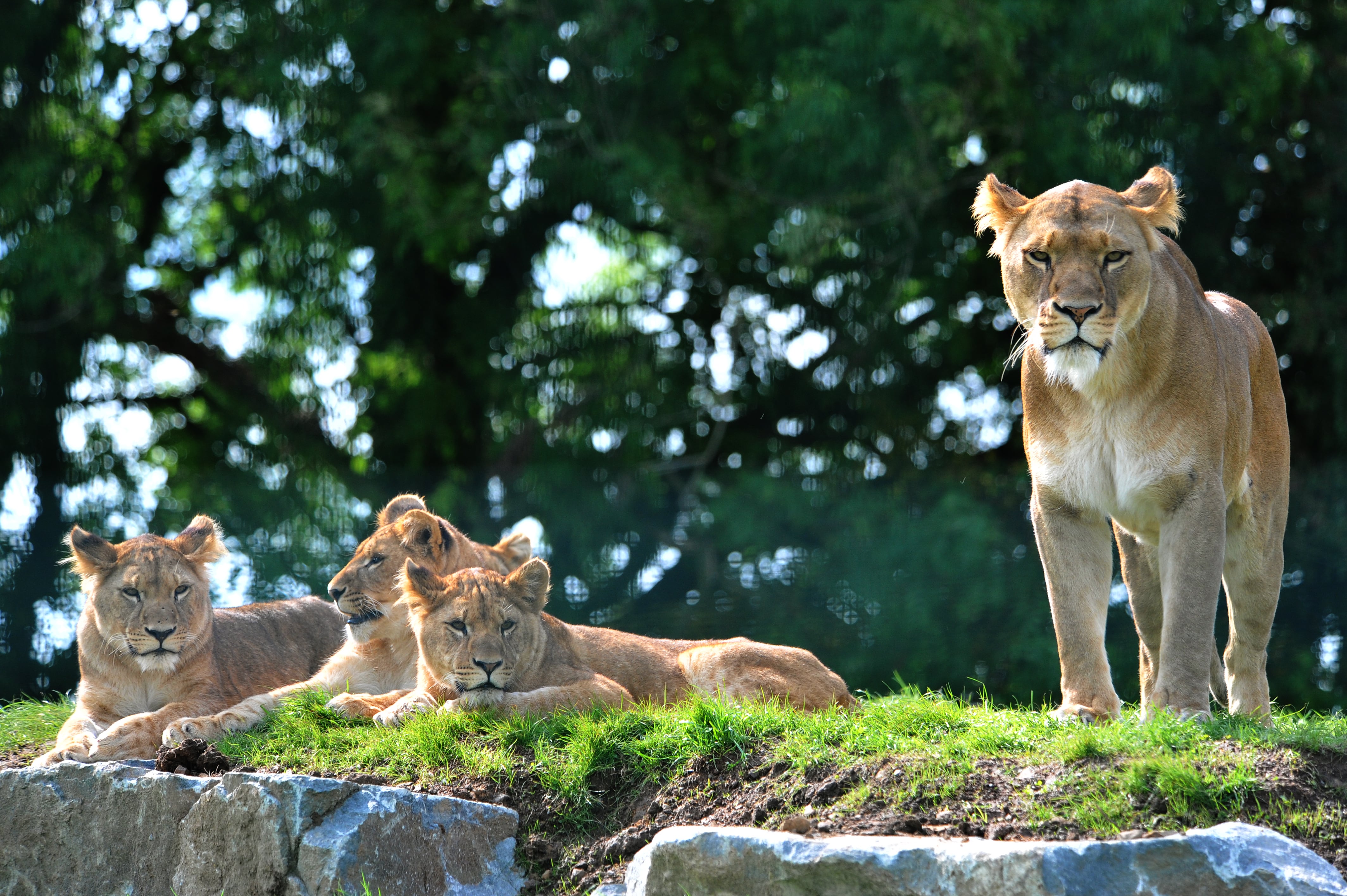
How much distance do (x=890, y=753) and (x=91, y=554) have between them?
3.35m

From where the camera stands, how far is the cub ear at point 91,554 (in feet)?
18.9

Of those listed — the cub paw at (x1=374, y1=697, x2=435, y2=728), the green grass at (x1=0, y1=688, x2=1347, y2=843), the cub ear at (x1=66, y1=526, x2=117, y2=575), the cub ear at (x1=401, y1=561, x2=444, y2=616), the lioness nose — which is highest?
the lioness nose

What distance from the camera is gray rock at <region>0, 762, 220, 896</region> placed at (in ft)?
16.4

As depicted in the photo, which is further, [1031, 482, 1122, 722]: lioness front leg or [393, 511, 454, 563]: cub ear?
[393, 511, 454, 563]: cub ear

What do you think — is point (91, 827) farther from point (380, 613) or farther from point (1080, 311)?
point (1080, 311)

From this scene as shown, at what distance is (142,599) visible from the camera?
5.79 m

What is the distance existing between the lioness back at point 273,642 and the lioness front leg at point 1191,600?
3.81 m

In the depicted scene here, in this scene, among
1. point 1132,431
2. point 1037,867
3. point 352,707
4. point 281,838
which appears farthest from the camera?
point 352,707

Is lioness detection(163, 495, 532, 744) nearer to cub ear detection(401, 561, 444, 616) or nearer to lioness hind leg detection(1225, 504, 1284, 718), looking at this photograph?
cub ear detection(401, 561, 444, 616)

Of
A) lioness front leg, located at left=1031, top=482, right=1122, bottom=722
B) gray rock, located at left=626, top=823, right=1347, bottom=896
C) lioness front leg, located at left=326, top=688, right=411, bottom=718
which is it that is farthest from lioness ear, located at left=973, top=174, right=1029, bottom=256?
lioness front leg, located at left=326, top=688, right=411, bottom=718

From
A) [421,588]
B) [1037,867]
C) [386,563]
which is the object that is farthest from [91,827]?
[1037,867]

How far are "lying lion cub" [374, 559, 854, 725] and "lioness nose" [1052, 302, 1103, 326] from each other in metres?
2.00

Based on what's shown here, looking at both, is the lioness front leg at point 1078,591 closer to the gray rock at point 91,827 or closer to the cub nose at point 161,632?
the gray rock at point 91,827

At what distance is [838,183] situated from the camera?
39.2 feet
